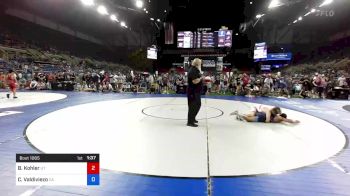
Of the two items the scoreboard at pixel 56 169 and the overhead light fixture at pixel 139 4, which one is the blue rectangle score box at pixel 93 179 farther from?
the overhead light fixture at pixel 139 4

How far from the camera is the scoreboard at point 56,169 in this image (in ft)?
7.34

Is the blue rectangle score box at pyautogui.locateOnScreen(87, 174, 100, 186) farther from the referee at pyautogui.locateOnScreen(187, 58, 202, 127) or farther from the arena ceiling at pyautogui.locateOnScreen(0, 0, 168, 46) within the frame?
the arena ceiling at pyautogui.locateOnScreen(0, 0, 168, 46)

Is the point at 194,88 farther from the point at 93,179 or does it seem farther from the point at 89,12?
the point at 89,12

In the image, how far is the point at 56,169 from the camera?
88.7 inches

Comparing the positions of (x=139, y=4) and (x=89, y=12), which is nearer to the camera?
(x=139, y=4)

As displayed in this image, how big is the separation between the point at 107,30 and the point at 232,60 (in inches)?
667

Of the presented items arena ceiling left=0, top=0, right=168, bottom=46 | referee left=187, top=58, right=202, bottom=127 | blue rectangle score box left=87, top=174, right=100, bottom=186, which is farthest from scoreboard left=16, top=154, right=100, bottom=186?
arena ceiling left=0, top=0, right=168, bottom=46

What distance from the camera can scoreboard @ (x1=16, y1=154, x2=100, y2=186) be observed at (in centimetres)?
224

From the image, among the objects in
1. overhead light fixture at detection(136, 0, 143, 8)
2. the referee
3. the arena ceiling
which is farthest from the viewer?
the arena ceiling

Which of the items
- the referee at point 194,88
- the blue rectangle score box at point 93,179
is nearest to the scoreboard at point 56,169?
the blue rectangle score box at point 93,179

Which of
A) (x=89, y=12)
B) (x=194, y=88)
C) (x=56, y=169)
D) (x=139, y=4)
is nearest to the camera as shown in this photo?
(x=56, y=169)

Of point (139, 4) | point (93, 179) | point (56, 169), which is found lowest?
point (93, 179)

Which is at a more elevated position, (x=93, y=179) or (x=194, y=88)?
(x=194, y=88)

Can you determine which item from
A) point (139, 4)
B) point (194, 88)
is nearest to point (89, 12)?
point (139, 4)
